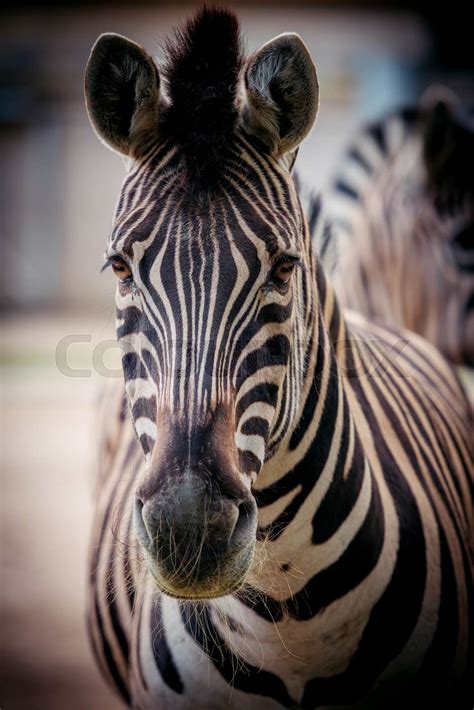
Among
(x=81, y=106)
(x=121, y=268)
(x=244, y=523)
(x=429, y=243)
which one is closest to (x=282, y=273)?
(x=121, y=268)

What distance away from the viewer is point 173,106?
2.12m

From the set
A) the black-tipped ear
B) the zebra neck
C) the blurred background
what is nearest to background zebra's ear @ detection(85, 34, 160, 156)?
the zebra neck

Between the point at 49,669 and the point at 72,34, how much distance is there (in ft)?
80.3

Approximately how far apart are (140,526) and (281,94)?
1.27 metres

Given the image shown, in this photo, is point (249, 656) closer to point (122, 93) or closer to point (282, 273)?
point (282, 273)

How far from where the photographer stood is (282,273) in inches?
80.3

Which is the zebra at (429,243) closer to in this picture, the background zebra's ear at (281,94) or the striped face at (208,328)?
the background zebra's ear at (281,94)

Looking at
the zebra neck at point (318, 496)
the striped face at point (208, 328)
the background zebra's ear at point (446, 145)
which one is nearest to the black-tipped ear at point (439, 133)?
the background zebra's ear at point (446, 145)

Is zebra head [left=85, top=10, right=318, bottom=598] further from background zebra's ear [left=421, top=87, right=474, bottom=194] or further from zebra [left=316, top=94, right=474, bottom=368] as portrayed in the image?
background zebra's ear [left=421, top=87, right=474, bottom=194]

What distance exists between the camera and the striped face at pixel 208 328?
1.77 meters

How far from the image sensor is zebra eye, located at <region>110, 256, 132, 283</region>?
208cm

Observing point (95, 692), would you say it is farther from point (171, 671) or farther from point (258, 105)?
point (258, 105)

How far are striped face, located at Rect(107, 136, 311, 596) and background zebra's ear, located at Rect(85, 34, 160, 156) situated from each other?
11 centimetres

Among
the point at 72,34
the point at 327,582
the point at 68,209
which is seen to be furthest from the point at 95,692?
the point at 72,34
